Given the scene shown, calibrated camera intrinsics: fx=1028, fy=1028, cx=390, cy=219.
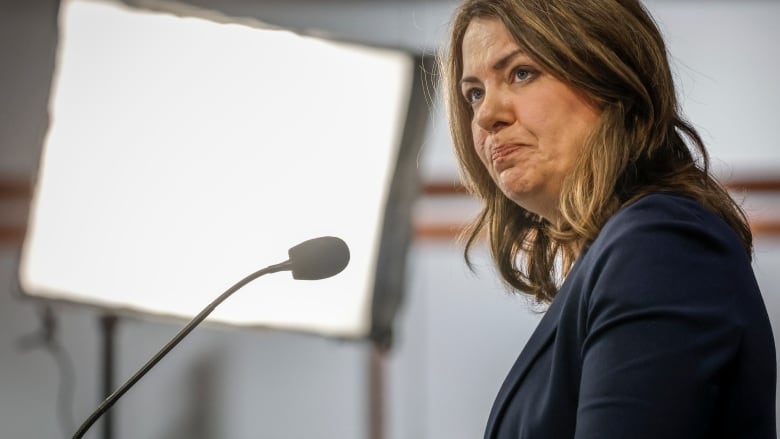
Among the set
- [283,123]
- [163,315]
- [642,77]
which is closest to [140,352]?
[163,315]

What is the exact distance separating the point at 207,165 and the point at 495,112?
76 cm

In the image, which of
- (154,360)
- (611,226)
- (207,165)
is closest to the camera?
(611,226)

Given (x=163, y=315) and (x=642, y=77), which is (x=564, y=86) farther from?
(x=163, y=315)

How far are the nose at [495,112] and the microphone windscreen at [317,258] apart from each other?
220mm

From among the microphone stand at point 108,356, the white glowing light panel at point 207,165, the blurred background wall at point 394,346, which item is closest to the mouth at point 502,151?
the white glowing light panel at point 207,165

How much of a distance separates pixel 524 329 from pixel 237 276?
929mm

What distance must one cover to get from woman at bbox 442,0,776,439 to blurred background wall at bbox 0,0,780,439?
1170 mm

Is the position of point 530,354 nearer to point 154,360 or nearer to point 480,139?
point 480,139

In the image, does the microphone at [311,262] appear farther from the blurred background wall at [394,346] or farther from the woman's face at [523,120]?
the blurred background wall at [394,346]

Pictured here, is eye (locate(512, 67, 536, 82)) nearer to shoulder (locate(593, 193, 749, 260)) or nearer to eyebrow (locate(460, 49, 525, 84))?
eyebrow (locate(460, 49, 525, 84))

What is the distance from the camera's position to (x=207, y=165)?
71.1 inches

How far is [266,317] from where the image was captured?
6.02ft

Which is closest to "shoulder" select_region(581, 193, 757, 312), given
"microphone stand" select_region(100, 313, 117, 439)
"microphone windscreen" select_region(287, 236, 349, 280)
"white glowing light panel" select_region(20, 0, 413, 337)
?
"microphone windscreen" select_region(287, 236, 349, 280)

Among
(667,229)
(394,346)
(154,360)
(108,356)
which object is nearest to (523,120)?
(667,229)
